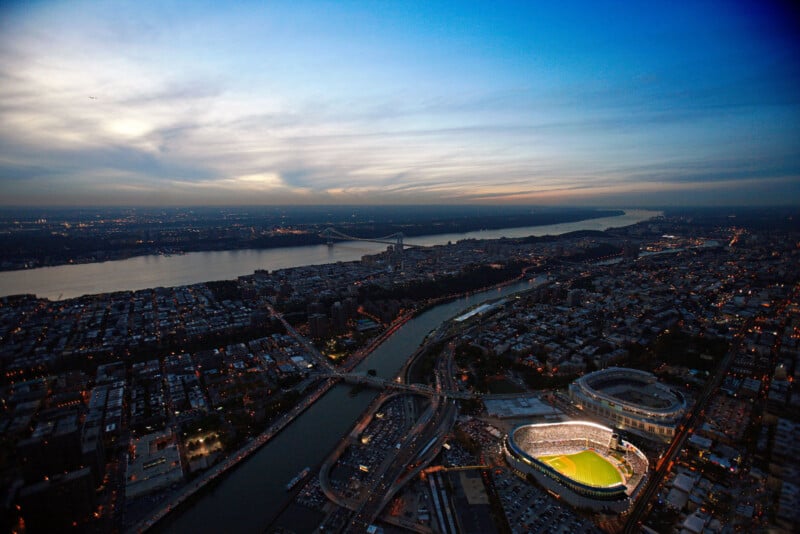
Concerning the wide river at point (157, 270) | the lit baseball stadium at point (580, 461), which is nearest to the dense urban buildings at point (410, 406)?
the lit baseball stadium at point (580, 461)

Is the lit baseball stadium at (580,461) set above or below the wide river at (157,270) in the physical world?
below

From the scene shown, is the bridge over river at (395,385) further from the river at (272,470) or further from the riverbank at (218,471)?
the riverbank at (218,471)

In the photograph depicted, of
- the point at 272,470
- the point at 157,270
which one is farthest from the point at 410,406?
the point at 157,270

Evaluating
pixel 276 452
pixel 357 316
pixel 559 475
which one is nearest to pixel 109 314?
pixel 357 316

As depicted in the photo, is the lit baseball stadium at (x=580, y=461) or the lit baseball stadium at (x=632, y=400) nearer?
the lit baseball stadium at (x=580, y=461)

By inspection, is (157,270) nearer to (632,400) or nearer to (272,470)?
(272,470)

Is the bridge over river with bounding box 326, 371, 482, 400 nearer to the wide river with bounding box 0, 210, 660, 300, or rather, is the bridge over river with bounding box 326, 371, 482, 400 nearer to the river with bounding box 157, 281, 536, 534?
the river with bounding box 157, 281, 536, 534

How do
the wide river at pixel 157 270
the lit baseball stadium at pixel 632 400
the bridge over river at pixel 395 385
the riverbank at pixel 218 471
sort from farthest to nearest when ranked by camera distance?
the wide river at pixel 157 270
the bridge over river at pixel 395 385
the lit baseball stadium at pixel 632 400
the riverbank at pixel 218 471

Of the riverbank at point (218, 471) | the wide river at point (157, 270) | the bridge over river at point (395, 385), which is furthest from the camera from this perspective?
the wide river at point (157, 270)
